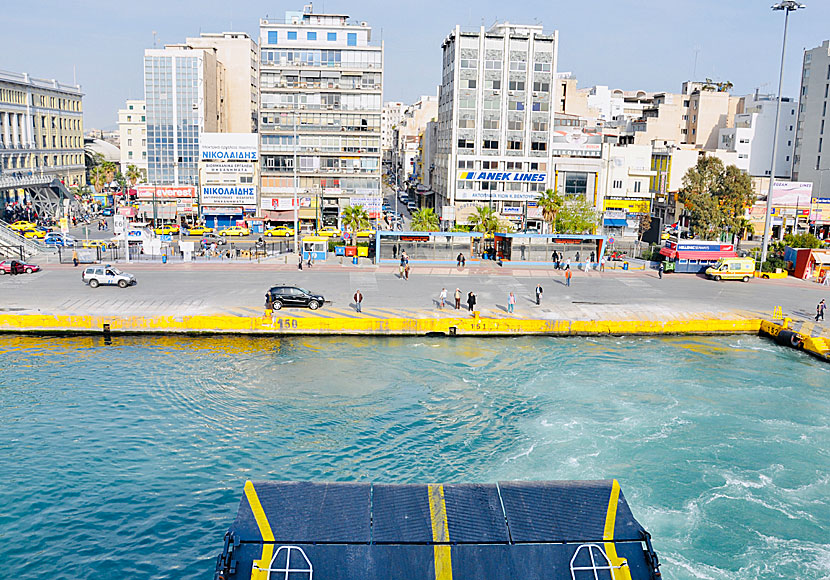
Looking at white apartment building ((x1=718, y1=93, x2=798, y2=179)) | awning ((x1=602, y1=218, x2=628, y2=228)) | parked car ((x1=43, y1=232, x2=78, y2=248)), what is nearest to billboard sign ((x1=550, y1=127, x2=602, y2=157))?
awning ((x1=602, y1=218, x2=628, y2=228))

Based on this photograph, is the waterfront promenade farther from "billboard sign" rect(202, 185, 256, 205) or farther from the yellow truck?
"billboard sign" rect(202, 185, 256, 205)

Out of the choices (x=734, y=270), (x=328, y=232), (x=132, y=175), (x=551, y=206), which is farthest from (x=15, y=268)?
(x=132, y=175)

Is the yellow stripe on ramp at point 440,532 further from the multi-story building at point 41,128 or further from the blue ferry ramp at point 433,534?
the multi-story building at point 41,128

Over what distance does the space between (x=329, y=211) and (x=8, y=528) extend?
72120 mm

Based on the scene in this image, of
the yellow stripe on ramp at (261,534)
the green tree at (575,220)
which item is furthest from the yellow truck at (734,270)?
the yellow stripe on ramp at (261,534)

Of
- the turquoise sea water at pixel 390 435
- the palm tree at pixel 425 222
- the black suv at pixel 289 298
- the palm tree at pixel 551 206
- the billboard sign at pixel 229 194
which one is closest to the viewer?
the turquoise sea water at pixel 390 435

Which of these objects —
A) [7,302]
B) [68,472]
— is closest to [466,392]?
[68,472]

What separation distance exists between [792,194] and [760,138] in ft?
92.7

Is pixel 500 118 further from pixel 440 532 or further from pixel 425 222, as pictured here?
pixel 440 532

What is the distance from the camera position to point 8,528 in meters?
19.3

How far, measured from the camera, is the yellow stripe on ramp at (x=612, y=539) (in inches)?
443

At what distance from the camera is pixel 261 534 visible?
1127cm

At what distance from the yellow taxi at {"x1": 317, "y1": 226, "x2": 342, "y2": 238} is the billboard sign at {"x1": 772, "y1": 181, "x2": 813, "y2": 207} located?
54.4 metres

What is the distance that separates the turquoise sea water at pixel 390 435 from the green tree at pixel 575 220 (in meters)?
35.5
